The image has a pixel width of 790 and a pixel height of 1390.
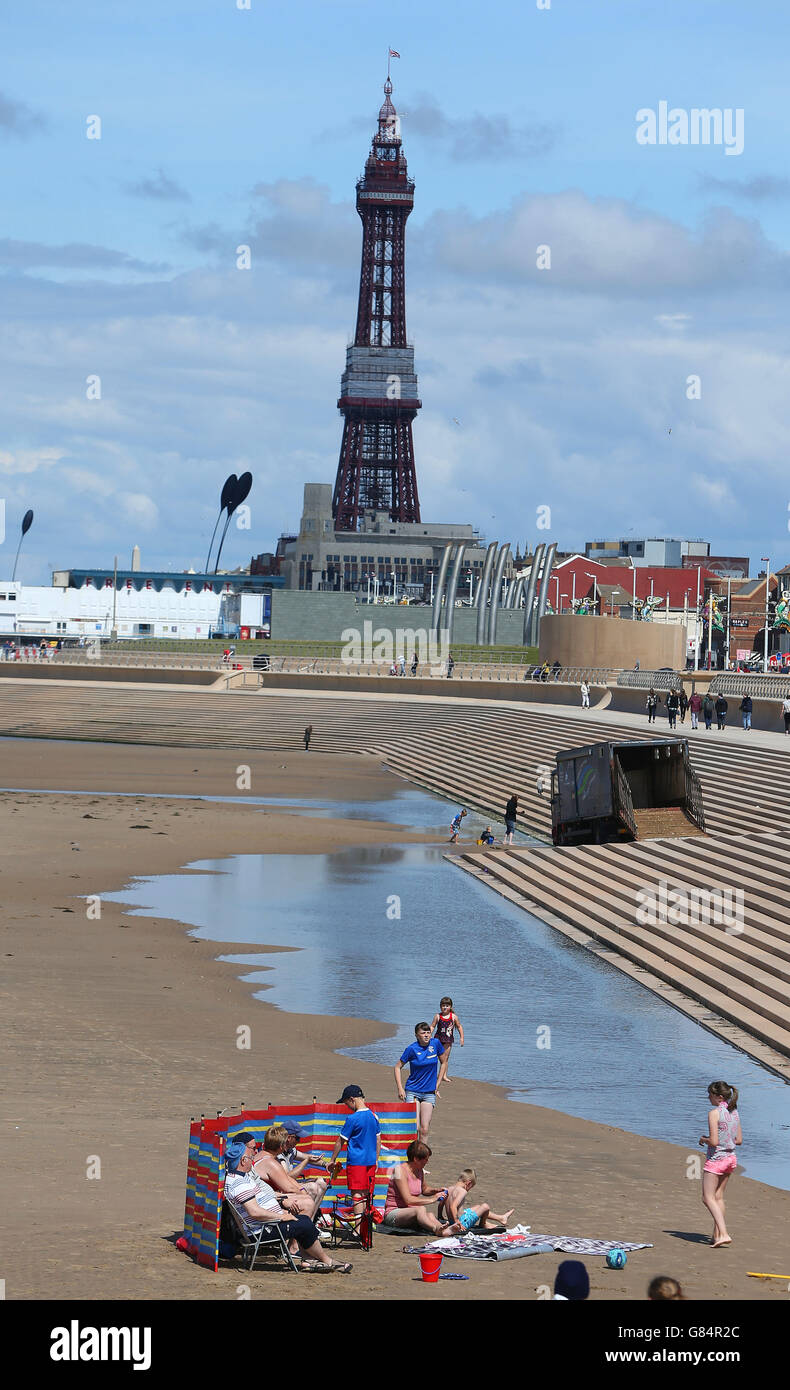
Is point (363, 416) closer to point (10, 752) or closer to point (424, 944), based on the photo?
point (10, 752)

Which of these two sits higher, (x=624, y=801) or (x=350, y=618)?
(x=350, y=618)

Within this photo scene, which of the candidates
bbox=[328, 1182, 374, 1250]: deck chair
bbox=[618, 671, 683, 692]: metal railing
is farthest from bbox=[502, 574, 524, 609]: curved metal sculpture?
bbox=[328, 1182, 374, 1250]: deck chair

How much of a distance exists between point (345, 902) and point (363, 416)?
160125 millimetres

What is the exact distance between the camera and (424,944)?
23000 millimetres

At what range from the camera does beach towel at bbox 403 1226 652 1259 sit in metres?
9.77

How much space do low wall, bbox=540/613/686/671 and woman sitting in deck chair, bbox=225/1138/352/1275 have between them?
201ft

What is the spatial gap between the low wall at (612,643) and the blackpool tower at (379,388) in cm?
10703

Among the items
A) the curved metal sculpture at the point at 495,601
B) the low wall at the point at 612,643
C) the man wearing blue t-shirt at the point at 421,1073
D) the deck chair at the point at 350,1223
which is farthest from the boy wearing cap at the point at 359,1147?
the curved metal sculpture at the point at 495,601

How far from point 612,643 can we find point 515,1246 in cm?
6197

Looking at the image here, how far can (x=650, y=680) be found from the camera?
6181 centimetres

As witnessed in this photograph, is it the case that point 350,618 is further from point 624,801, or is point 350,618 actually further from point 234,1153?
point 234,1153

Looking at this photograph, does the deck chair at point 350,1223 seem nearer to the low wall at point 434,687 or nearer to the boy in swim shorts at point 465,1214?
the boy in swim shorts at point 465,1214

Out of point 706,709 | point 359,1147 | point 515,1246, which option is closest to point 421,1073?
point 359,1147

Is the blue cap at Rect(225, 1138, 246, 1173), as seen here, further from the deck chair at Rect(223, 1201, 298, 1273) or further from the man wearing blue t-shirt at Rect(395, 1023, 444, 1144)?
the man wearing blue t-shirt at Rect(395, 1023, 444, 1144)
